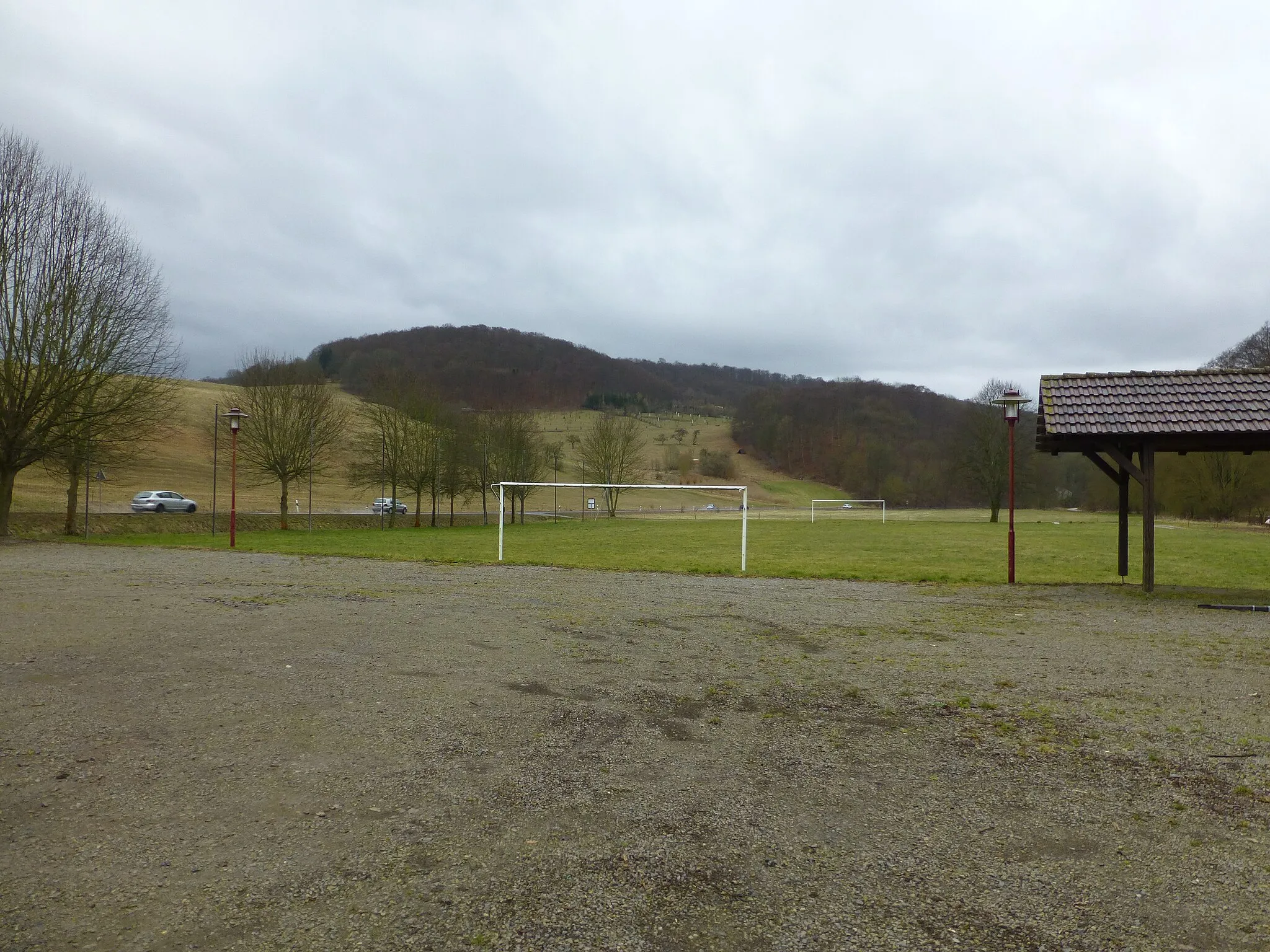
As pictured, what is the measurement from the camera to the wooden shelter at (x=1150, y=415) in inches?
526

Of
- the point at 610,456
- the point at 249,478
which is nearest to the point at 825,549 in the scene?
the point at 249,478

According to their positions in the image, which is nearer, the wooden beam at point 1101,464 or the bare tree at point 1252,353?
the wooden beam at point 1101,464

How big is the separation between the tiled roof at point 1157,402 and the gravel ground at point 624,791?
5361mm

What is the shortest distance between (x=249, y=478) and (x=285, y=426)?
12.1 ft

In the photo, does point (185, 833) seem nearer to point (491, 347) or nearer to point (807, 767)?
point (807, 767)

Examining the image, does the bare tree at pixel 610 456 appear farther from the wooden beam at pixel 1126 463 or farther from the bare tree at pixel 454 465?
the wooden beam at pixel 1126 463

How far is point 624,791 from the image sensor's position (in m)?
4.54

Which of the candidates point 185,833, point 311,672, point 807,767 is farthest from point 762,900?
point 311,672

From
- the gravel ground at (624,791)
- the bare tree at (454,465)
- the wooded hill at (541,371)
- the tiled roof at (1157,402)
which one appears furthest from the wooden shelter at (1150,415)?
the wooded hill at (541,371)

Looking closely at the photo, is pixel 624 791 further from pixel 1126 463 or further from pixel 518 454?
pixel 518 454

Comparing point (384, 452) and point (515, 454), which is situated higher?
point (515, 454)

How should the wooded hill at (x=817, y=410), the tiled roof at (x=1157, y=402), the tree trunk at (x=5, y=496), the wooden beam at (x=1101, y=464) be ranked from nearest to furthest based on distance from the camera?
the tiled roof at (x=1157, y=402) → the wooden beam at (x=1101, y=464) → the tree trunk at (x=5, y=496) → the wooded hill at (x=817, y=410)

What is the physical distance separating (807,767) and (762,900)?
1.69m

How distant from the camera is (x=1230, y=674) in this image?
25.2ft
